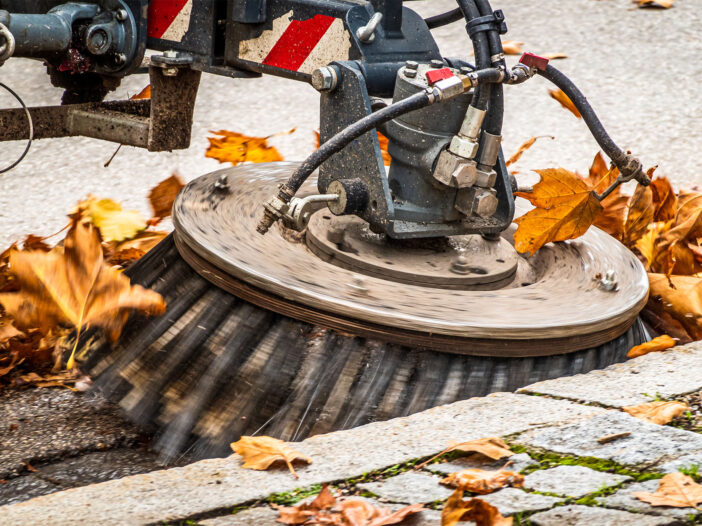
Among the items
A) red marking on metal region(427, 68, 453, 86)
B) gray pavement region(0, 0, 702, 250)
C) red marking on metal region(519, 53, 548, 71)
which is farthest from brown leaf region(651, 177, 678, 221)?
red marking on metal region(427, 68, 453, 86)

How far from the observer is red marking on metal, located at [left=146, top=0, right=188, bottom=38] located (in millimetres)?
2196

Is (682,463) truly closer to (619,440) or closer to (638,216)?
(619,440)

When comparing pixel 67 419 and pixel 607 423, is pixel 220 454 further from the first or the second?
pixel 607 423

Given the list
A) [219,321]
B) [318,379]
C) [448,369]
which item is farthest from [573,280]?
[219,321]

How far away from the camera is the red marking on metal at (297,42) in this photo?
2.07 meters

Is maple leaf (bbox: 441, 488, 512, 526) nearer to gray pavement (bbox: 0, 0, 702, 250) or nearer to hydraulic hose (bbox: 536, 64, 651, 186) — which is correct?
hydraulic hose (bbox: 536, 64, 651, 186)

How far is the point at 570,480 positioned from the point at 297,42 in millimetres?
1228

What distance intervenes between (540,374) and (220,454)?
70 centimetres

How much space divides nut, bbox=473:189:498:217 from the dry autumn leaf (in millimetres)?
856


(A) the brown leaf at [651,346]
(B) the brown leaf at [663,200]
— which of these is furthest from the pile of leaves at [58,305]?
(B) the brown leaf at [663,200]

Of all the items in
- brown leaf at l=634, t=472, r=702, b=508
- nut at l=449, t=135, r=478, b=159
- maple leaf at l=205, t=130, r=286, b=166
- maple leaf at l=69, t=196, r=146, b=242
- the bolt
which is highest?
the bolt

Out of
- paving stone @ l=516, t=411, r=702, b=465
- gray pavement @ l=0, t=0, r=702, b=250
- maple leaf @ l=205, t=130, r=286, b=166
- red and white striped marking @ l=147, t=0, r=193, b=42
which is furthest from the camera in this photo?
gray pavement @ l=0, t=0, r=702, b=250

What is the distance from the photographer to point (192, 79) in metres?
2.30

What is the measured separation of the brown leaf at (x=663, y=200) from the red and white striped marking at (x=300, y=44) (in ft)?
4.33
